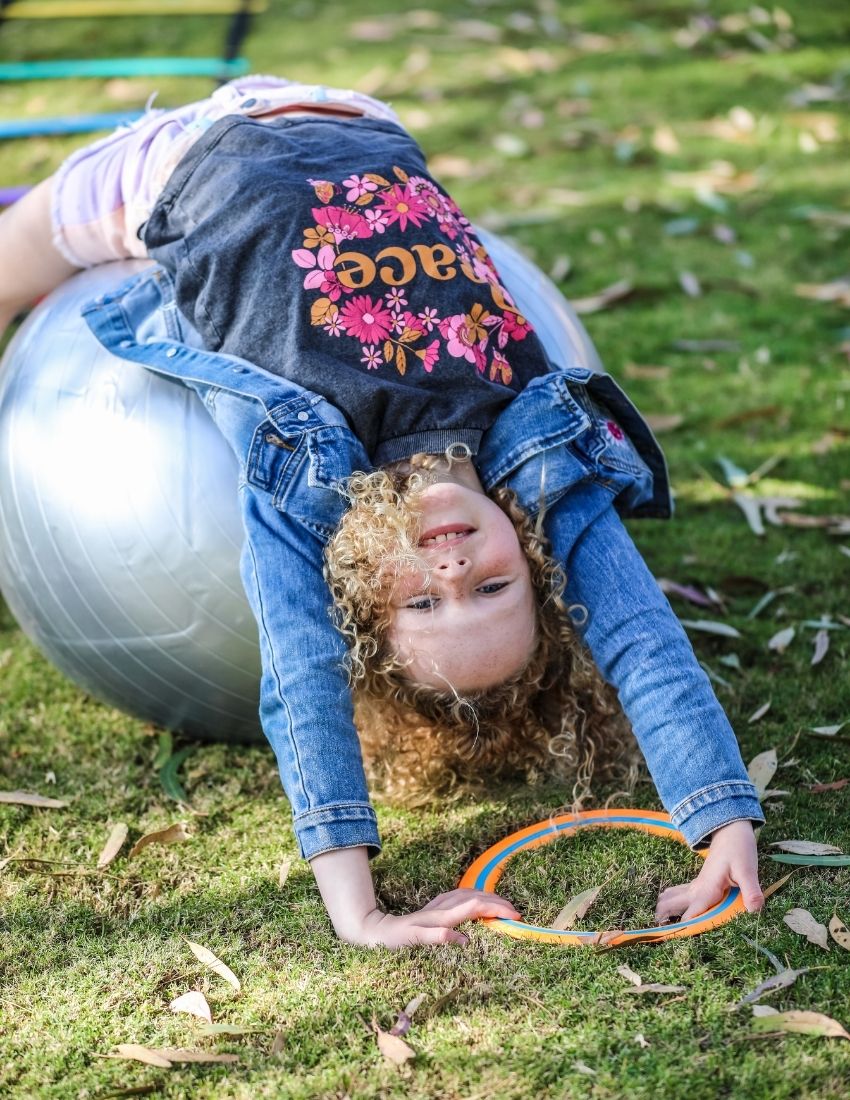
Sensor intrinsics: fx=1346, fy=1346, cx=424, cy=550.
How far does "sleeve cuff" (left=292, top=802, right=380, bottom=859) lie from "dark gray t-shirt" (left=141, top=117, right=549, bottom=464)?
87cm

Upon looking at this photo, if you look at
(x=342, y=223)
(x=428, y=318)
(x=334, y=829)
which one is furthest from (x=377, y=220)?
(x=334, y=829)

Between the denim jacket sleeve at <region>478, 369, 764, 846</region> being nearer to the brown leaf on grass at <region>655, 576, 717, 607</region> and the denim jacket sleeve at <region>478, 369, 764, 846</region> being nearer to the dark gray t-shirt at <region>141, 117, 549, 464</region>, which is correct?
the dark gray t-shirt at <region>141, 117, 549, 464</region>

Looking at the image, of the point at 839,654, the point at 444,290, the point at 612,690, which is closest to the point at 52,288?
the point at 444,290

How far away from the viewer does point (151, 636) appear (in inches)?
132

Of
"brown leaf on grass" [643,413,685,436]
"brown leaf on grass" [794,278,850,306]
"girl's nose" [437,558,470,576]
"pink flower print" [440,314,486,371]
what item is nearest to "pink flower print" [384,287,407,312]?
"pink flower print" [440,314,486,371]

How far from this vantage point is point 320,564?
10.1ft

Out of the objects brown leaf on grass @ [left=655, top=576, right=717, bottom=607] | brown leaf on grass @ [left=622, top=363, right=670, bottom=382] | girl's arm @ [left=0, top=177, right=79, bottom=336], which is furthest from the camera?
brown leaf on grass @ [left=622, top=363, right=670, bottom=382]

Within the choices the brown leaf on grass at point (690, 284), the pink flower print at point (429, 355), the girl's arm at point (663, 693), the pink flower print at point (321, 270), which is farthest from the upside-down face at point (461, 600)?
the brown leaf on grass at point (690, 284)

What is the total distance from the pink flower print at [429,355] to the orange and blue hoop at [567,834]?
1125 mm

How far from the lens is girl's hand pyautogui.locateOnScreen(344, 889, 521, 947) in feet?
9.11

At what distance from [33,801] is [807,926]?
1.93 meters

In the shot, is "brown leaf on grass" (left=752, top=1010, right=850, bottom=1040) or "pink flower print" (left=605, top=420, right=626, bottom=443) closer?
"brown leaf on grass" (left=752, top=1010, right=850, bottom=1040)

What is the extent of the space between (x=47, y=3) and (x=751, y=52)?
5.35 m

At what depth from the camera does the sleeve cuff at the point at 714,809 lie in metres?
2.84
